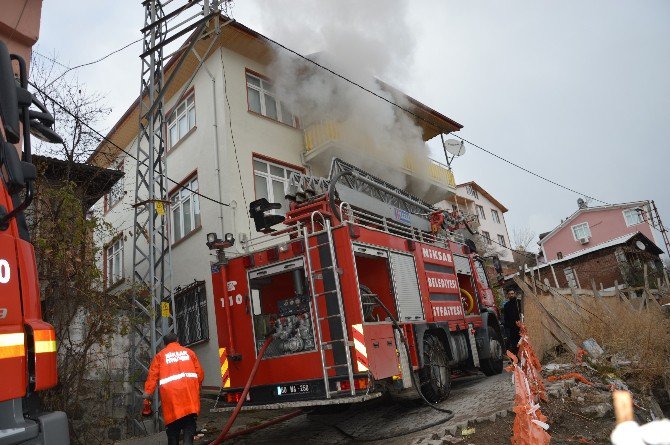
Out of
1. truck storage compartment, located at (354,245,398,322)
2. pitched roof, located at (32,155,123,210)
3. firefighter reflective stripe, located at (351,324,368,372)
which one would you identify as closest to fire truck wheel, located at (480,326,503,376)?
truck storage compartment, located at (354,245,398,322)

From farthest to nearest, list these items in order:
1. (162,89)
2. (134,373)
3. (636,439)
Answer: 1. (162,89)
2. (134,373)
3. (636,439)

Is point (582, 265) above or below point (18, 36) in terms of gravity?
below

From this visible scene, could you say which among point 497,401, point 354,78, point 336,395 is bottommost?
point 497,401

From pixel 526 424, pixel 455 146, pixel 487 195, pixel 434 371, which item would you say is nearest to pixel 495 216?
pixel 487 195

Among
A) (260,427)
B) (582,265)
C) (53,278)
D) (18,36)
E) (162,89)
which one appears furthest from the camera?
(582,265)

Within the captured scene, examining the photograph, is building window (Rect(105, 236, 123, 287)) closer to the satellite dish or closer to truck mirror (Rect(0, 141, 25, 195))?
the satellite dish

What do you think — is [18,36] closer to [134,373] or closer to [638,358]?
[134,373]

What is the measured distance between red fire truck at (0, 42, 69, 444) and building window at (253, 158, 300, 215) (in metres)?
9.73

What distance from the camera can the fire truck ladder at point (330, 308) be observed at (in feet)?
20.1

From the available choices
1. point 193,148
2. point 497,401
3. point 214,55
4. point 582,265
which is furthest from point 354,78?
point 582,265

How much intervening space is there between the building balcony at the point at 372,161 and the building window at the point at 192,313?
4810 millimetres

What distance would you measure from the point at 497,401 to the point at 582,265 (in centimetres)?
2694

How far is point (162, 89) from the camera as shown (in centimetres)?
995

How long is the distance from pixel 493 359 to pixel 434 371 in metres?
3.24
